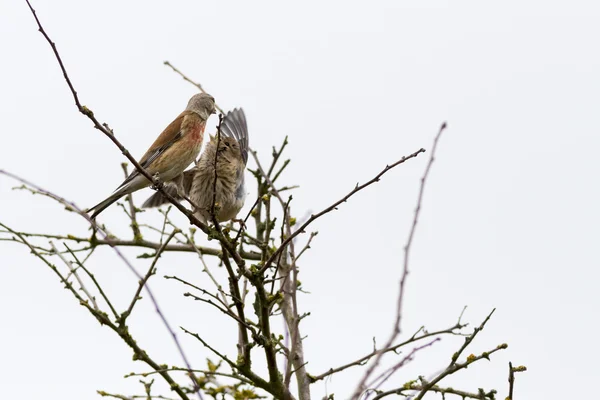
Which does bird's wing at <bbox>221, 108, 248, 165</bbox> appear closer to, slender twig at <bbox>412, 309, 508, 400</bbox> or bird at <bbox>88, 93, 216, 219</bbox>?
bird at <bbox>88, 93, 216, 219</bbox>

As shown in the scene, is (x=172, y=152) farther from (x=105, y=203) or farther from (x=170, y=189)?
(x=105, y=203)

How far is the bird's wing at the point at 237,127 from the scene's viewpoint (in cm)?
815

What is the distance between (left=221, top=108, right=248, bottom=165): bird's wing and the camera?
8.15 meters

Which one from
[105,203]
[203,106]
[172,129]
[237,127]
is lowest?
[105,203]

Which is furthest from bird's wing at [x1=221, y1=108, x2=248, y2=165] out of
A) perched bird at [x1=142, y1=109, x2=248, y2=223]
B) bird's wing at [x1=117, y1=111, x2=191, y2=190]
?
bird's wing at [x1=117, y1=111, x2=191, y2=190]

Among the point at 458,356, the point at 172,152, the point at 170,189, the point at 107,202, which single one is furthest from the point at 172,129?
the point at 458,356

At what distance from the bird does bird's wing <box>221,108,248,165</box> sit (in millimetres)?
604

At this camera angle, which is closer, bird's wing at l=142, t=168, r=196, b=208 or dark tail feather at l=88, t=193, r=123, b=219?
dark tail feather at l=88, t=193, r=123, b=219

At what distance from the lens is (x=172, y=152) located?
7035mm

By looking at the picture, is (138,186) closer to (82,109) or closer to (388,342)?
(82,109)

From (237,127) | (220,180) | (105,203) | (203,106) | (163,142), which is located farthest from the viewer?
(237,127)

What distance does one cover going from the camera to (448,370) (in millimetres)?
4023

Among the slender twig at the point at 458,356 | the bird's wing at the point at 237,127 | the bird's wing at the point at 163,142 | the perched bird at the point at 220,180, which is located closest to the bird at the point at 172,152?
the bird's wing at the point at 163,142

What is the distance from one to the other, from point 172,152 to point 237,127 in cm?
152
